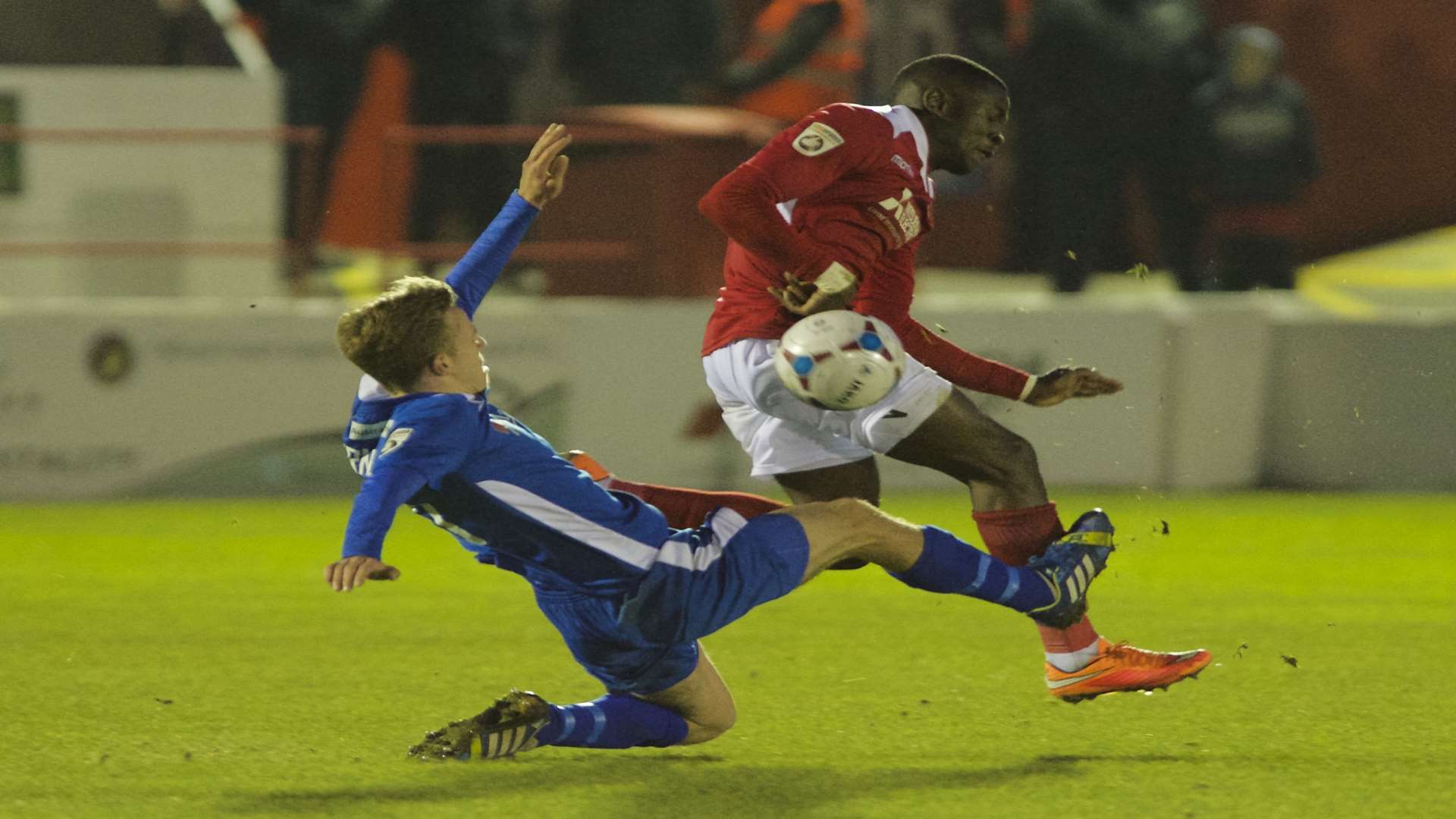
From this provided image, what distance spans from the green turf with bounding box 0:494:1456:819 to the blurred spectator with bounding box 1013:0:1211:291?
2278 millimetres

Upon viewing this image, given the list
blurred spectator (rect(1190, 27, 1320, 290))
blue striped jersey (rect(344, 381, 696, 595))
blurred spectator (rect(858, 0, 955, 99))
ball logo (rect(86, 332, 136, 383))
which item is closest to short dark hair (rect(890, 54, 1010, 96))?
blue striped jersey (rect(344, 381, 696, 595))

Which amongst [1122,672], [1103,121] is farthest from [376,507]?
[1103,121]

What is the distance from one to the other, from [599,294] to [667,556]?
658 cm

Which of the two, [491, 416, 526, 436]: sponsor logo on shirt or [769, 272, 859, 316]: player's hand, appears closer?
[491, 416, 526, 436]: sponsor logo on shirt

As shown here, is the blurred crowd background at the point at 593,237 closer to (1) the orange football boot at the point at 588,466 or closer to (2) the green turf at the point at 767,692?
(2) the green turf at the point at 767,692

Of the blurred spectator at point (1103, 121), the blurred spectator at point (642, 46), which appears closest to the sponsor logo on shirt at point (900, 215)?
the blurred spectator at point (1103, 121)

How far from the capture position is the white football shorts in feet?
17.9

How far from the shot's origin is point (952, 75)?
5691 millimetres

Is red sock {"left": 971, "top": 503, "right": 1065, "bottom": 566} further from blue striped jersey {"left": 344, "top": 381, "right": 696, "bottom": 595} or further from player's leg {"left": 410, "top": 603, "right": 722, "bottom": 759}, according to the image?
blue striped jersey {"left": 344, "top": 381, "right": 696, "bottom": 595}

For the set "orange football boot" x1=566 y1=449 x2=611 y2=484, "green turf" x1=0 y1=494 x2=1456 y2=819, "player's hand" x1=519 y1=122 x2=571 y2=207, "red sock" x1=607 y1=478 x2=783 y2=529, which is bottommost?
"green turf" x1=0 y1=494 x2=1456 y2=819

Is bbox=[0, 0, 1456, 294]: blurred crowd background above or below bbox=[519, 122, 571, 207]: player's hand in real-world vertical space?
below

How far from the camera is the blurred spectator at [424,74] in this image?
11.0 m

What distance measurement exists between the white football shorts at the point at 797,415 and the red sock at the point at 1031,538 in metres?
0.33

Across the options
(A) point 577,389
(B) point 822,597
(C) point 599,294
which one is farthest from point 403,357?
(C) point 599,294
